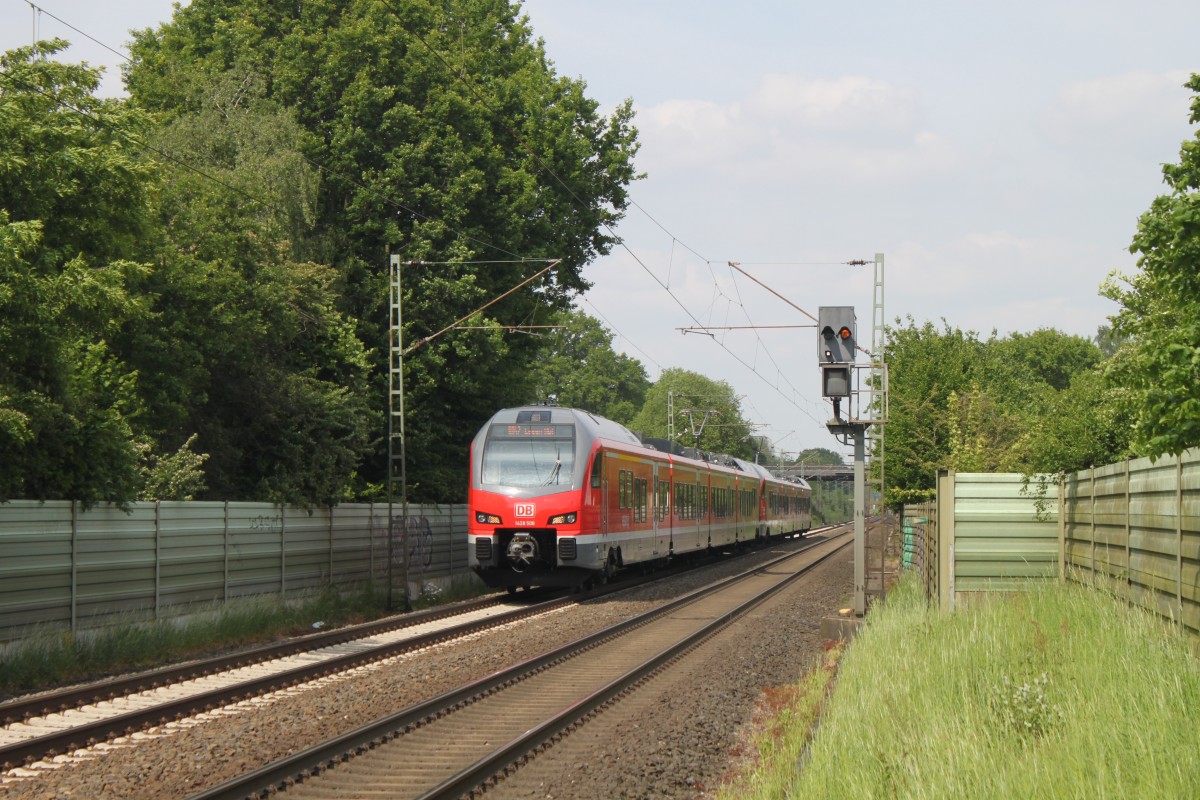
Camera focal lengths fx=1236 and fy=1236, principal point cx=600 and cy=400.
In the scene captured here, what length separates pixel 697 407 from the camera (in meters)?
99.4

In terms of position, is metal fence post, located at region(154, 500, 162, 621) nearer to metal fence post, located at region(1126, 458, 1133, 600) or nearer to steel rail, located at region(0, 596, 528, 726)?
steel rail, located at region(0, 596, 528, 726)

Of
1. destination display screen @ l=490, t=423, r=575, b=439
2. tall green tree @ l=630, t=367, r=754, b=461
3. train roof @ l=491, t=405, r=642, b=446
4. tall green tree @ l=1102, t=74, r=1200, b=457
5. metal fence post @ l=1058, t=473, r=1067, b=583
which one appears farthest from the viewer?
tall green tree @ l=630, t=367, r=754, b=461

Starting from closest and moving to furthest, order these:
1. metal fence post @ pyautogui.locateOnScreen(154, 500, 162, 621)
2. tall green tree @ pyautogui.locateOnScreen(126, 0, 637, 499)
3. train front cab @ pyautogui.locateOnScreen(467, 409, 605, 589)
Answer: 1. metal fence post @ pyautogui.locateOnScreen(154, 500, 162, 621)
2. train front cab @ pyautogui.locateOnScreen(467, 409, 605, 589)
3. tall green tree @ pyautogui.locateOnScreen(126, 0, 637, 499)

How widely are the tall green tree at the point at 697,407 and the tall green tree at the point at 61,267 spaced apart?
234ft

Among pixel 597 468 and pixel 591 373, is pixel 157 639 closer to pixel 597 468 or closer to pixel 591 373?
pixel 597 468

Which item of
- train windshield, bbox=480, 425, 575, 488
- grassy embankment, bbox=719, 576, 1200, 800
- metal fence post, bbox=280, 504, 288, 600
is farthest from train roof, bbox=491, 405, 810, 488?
grassy embankment, bbox=719, 576, 1200, 800

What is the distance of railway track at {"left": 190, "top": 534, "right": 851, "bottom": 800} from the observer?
27.8ft

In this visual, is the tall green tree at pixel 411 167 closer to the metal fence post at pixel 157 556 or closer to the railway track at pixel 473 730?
the metal fence post at pixel 157 556

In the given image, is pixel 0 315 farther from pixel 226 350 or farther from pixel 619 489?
pixel 619 489

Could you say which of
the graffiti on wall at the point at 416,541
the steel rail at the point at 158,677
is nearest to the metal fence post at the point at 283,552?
the steel rail at the point at 158,677

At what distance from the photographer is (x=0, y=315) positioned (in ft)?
44.8

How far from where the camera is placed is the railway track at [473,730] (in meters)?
8.48

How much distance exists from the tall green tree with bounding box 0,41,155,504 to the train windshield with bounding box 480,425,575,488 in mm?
7624

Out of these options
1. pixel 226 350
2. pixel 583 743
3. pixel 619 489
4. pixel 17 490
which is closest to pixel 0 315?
pixel 17 490
